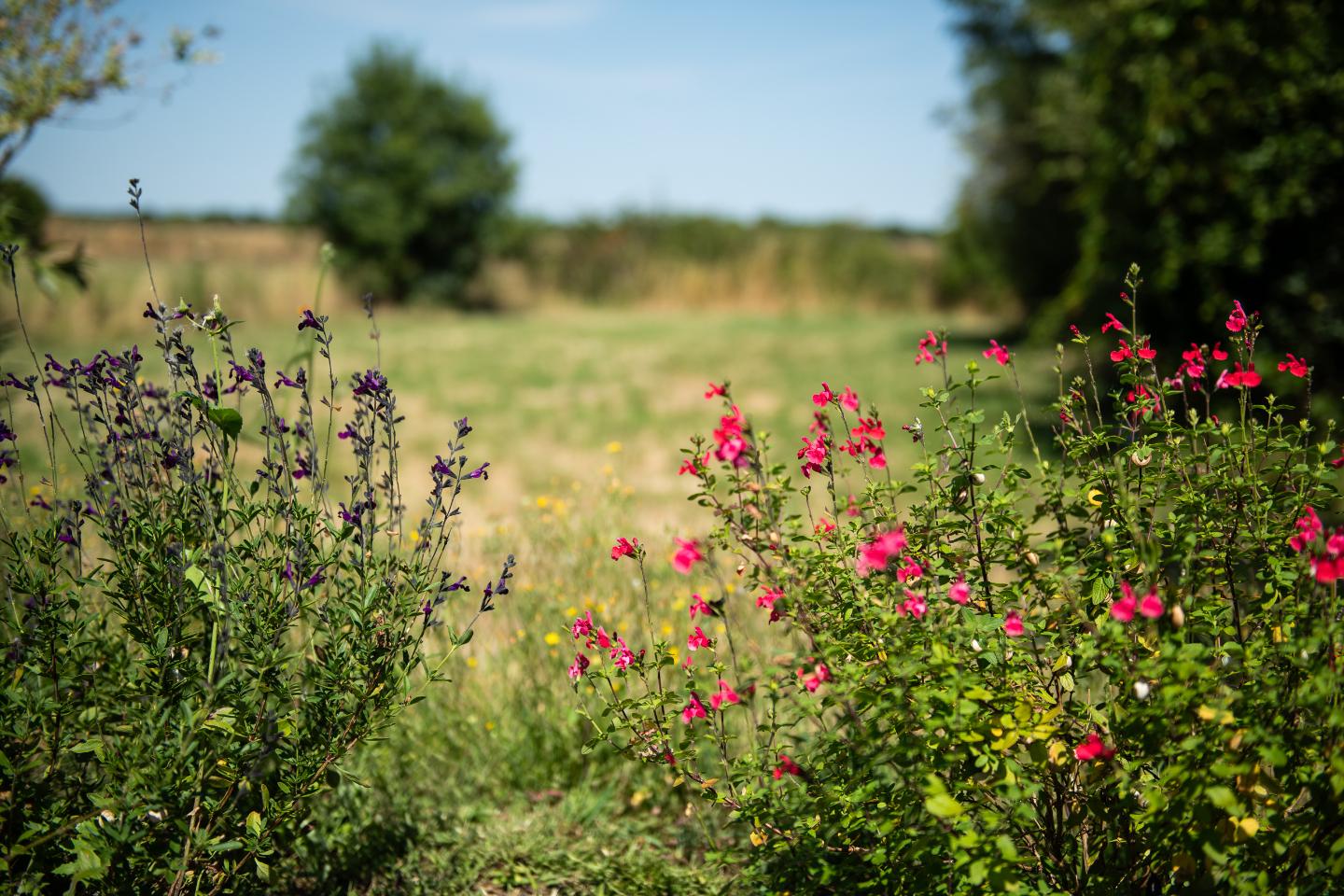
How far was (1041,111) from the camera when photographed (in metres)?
12.4

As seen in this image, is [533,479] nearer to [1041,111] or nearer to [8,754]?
[8,754]

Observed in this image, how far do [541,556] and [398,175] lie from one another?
19.6 m

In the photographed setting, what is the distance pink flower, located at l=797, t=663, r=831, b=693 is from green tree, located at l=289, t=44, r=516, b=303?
68.6 ft

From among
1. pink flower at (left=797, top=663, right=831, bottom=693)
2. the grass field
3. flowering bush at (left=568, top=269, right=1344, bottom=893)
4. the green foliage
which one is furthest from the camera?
the green foliage

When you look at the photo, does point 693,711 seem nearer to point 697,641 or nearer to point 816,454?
point 697,641

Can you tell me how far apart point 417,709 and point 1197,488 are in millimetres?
2525

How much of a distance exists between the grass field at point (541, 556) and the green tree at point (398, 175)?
5.38m

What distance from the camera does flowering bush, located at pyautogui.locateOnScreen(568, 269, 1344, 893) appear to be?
1524 mm

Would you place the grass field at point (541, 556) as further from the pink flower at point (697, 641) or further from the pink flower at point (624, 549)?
the pink flower at point (624, 549)

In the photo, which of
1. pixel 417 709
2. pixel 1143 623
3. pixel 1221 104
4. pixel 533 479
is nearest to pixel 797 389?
pixel 533 479

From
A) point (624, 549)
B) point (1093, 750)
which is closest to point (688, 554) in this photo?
point (624, 549)

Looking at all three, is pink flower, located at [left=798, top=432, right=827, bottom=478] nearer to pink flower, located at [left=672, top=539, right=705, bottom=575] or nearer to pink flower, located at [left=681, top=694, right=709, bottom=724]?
pink flower, located at [left=672, top=539, right=705, bottom=575]

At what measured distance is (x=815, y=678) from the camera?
164 centimetres

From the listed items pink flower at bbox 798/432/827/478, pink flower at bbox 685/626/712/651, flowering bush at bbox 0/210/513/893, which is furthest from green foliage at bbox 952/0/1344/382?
flowering bush at bbox 0/210/513/893
